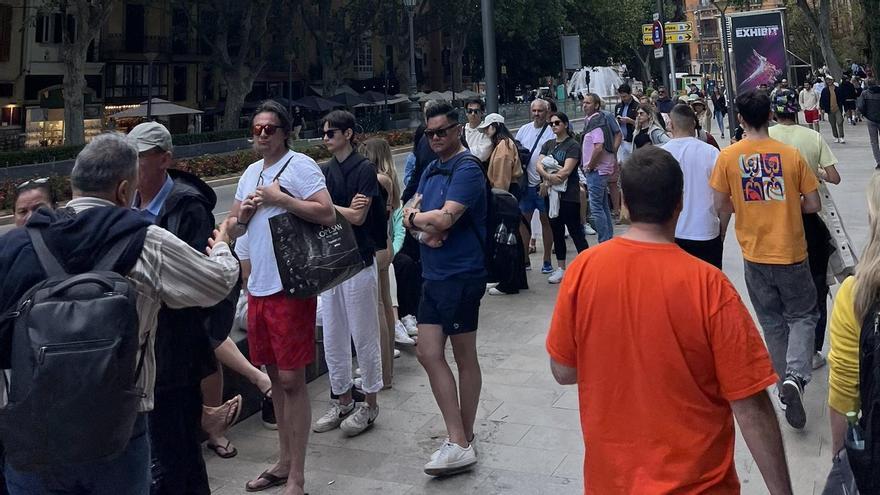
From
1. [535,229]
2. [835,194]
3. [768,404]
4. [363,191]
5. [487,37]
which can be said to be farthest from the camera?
[835,194]

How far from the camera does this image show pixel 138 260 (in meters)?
2.90

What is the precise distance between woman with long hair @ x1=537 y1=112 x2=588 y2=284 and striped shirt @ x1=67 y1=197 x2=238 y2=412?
6042 mm

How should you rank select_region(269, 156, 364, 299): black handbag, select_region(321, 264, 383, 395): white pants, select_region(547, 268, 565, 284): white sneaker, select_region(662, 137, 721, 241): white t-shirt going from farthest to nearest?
select_region(547, 268, 565, 284): white sneaker
select_region(662, 137, 721, 241): white t-shirt
select_region(321, 264, 383, 395): white pants
select_region(269, 156, 364, 299): black handbag

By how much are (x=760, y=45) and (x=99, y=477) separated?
1747cm

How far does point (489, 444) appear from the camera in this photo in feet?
16.9

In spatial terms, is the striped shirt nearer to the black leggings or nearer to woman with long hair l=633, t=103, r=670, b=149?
the black leggings

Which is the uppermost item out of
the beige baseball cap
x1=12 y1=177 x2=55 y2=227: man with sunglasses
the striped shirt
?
the beige baseball cap

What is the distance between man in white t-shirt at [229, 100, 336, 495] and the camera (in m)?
4.45

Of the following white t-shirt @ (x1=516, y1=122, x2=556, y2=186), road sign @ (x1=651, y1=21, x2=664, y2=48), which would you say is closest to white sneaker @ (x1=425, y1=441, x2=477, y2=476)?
white t-shirt @ (x1=516, y1=122, x2=556, y2=186)

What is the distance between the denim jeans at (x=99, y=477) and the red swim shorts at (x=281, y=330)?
145 cm

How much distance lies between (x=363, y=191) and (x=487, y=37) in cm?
690

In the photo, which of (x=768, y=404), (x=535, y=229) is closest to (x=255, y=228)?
(x=768, y=404)

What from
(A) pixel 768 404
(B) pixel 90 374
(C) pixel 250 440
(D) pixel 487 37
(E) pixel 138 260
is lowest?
(C) pixel 250 440

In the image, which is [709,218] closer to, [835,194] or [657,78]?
[835,194]
